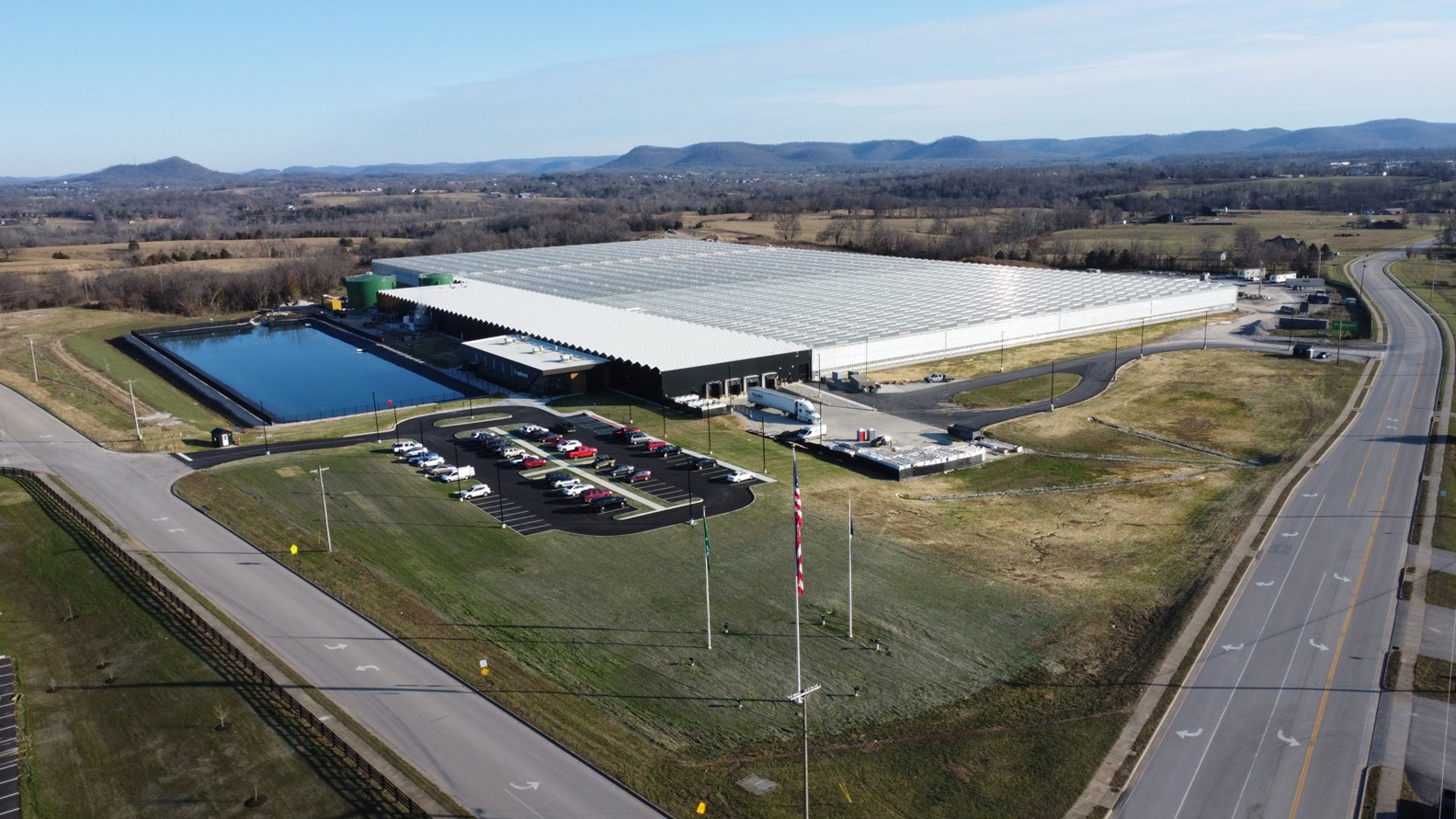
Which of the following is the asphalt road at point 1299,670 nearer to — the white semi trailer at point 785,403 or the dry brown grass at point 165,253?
the white semi trailer at point 785,403

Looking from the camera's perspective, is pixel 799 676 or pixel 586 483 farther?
pixel 586 483

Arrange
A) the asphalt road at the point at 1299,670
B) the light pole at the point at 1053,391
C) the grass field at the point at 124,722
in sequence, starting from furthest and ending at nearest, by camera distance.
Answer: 1. the light pole at the point at 1053,391
2. the grass field at the point at 124,722
3. the asphalt road at the point at 1299,670

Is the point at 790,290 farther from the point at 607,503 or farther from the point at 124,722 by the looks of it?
the point at 124,722

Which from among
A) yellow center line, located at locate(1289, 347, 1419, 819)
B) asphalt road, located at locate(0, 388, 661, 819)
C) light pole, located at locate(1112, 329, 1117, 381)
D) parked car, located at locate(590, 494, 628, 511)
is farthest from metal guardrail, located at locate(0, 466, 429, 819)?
light pole, located at locate(1112, 329, 1117, 381)

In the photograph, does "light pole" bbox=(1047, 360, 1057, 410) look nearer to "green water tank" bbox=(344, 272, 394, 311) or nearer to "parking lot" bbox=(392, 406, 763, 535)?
"parking lot" bbox=(392, 406, 763, 535)

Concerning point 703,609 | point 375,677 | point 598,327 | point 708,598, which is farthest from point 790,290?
point 375,677

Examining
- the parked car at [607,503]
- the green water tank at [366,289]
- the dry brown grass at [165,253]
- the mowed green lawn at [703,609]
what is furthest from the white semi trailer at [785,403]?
the dry brown grass at [165,253]
